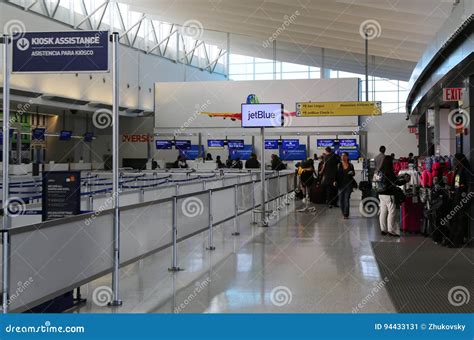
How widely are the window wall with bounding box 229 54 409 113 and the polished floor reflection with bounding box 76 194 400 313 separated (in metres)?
31.4

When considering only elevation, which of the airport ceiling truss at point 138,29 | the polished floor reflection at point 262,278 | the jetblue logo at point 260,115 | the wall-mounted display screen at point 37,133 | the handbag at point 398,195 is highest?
the airport ceiling truss at point 138,29

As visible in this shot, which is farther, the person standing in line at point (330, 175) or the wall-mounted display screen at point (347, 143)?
the wall-mounted display screen at point (347, 143)

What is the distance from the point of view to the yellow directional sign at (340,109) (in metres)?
25.1

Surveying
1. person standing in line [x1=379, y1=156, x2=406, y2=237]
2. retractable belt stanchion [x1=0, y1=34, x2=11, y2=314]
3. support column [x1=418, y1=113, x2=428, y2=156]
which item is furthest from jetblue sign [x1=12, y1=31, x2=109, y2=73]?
support column [x1=418, y1=113, x2=428, y2=156]

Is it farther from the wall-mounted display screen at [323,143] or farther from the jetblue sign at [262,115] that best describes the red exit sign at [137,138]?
the jetblue sign at [262,115]

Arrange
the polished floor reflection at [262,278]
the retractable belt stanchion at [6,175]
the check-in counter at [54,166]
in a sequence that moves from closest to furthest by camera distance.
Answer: the retractable belt stanchion at [6,175] < the polished floor reflection at [262,278] < the check-in counter at [54,166]

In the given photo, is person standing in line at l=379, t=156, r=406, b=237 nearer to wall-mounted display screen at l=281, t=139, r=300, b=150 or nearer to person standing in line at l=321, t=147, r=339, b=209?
person standing in line at l=321, t=147, r=339, b=209

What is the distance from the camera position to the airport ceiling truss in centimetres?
2833

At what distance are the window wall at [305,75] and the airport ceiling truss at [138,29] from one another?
7.07ft

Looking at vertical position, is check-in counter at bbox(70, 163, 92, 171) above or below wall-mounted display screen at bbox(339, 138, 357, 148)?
below

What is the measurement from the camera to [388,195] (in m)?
10.8

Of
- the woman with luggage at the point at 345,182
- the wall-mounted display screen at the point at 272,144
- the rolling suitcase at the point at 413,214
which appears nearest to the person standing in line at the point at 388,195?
the rolling suitcase at the point at 413,214

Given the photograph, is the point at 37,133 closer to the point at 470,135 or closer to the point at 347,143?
the point at 347,143

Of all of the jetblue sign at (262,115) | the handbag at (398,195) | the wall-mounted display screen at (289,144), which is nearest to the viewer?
the handbag at (398,195)
